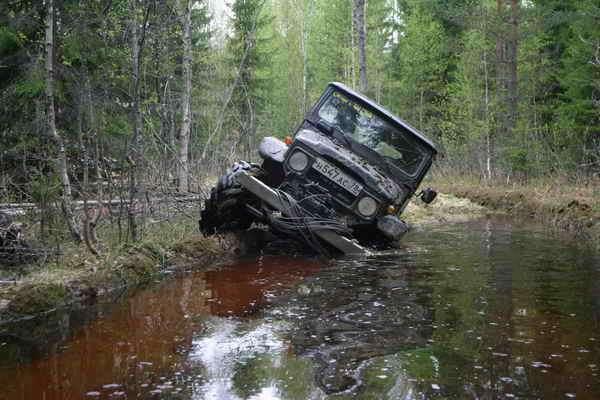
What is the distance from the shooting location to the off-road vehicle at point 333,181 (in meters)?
8.16

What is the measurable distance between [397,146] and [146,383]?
20.5 feet

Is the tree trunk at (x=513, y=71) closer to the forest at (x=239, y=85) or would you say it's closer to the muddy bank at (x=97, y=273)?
the forest at (x=239, y=85)

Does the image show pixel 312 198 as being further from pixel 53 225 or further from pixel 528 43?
pixel 528 43

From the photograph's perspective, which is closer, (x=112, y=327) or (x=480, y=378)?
(x=480, y=378)

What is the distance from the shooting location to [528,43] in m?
23.1

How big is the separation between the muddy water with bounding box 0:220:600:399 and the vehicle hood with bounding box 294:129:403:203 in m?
1.31

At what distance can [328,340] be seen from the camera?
4578 millimetres

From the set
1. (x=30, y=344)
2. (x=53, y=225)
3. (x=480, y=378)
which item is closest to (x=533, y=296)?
(x=480, y=378)

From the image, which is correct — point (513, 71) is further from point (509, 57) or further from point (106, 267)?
point (106, 267)

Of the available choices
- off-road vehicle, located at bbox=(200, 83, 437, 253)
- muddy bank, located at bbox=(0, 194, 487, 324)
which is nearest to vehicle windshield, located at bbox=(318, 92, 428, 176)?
off-road vehicle, located at bbox=(200, 83, 437, 253)

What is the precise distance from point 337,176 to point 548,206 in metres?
7.82

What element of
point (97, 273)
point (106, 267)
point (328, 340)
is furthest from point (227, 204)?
point (328, 340)

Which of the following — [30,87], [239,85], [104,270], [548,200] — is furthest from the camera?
[239,85]

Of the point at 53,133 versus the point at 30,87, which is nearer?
the point at 53,133
